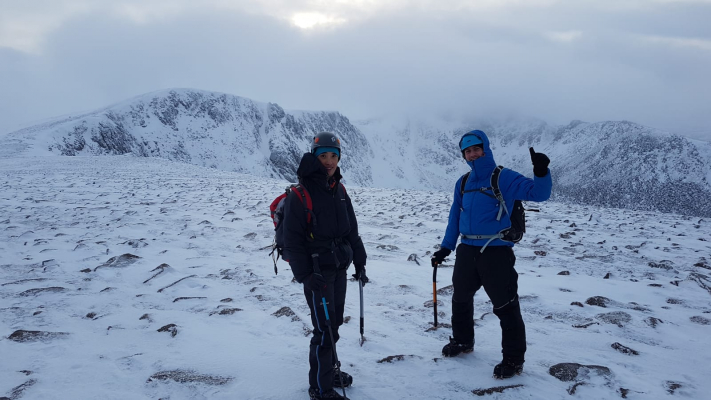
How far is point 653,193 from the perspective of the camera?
158 m

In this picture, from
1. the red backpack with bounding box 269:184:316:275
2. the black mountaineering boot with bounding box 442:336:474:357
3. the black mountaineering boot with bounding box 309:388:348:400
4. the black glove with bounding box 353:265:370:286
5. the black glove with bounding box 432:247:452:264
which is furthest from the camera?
the black glove with bounding box 432:247:452:264

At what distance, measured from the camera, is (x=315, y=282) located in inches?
141

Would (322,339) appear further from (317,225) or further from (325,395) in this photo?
(317,225)

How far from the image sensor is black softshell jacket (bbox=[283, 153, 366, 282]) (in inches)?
143

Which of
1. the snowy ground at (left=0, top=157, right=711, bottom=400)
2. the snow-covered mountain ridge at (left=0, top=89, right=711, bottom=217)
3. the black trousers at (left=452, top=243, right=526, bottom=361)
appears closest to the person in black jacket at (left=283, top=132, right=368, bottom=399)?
the snowy ground at (left=0, top=157, right=711, bottom=400)

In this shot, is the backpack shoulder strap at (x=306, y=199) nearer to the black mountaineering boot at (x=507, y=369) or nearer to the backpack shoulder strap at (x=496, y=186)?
the backpack shoulder strap at (x=496, y=186)

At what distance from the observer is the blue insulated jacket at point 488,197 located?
3.81m

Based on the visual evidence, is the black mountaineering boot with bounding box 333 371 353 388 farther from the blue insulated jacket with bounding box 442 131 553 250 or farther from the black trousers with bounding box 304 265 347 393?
the blue insulated jacket with bounding box 442 131 553 250

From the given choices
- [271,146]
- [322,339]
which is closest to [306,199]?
[322,339]

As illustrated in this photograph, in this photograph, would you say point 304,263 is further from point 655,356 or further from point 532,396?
point 655,356

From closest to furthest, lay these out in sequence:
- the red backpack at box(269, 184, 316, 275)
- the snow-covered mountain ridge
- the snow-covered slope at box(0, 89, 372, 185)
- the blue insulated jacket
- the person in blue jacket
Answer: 1. the red backpack at box(269, 184, 316, 275)
2. the blue insulated jacket
3. the person in blue jacket
4. the snow-covered slope at box(0, 89, 372, 185)
5. the snow-covered mountain ridge

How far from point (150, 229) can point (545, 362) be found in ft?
36.9

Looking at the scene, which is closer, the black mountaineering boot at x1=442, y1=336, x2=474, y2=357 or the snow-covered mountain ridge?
the black mountaineering boot at x1=442, y1=336, x2=474, y2=357

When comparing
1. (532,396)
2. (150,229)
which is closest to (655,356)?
(532,396)
